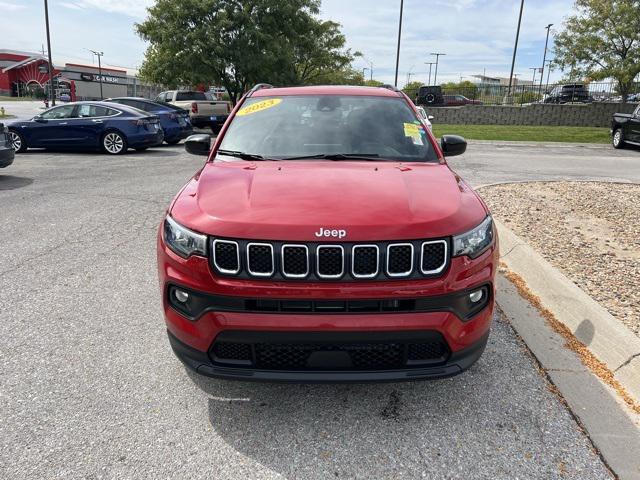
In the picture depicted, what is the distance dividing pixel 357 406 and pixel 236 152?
1921mm

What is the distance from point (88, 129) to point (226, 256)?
13647 mm

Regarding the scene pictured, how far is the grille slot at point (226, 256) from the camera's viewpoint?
239 cm

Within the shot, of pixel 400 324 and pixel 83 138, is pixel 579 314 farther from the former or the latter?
pixel 83 138

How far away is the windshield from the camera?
3.59m

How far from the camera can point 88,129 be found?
46.6 ft

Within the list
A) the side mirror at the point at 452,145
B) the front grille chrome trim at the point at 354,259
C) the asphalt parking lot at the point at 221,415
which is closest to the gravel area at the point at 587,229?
the asphalt parking lot at the point at 221,415

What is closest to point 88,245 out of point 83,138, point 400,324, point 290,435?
point 290,435

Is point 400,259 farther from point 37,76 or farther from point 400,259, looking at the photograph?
point 37,76

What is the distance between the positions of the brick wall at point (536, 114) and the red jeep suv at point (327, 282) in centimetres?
2953

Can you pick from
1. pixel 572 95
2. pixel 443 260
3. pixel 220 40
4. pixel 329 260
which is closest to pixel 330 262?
pixel 329 260

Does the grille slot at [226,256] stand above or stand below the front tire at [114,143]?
above

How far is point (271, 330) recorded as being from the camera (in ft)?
7.67

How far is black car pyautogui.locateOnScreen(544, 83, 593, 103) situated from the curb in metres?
31.6

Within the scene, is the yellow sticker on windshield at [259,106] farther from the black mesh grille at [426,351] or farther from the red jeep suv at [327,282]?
the black mesh grille at [426,351]
